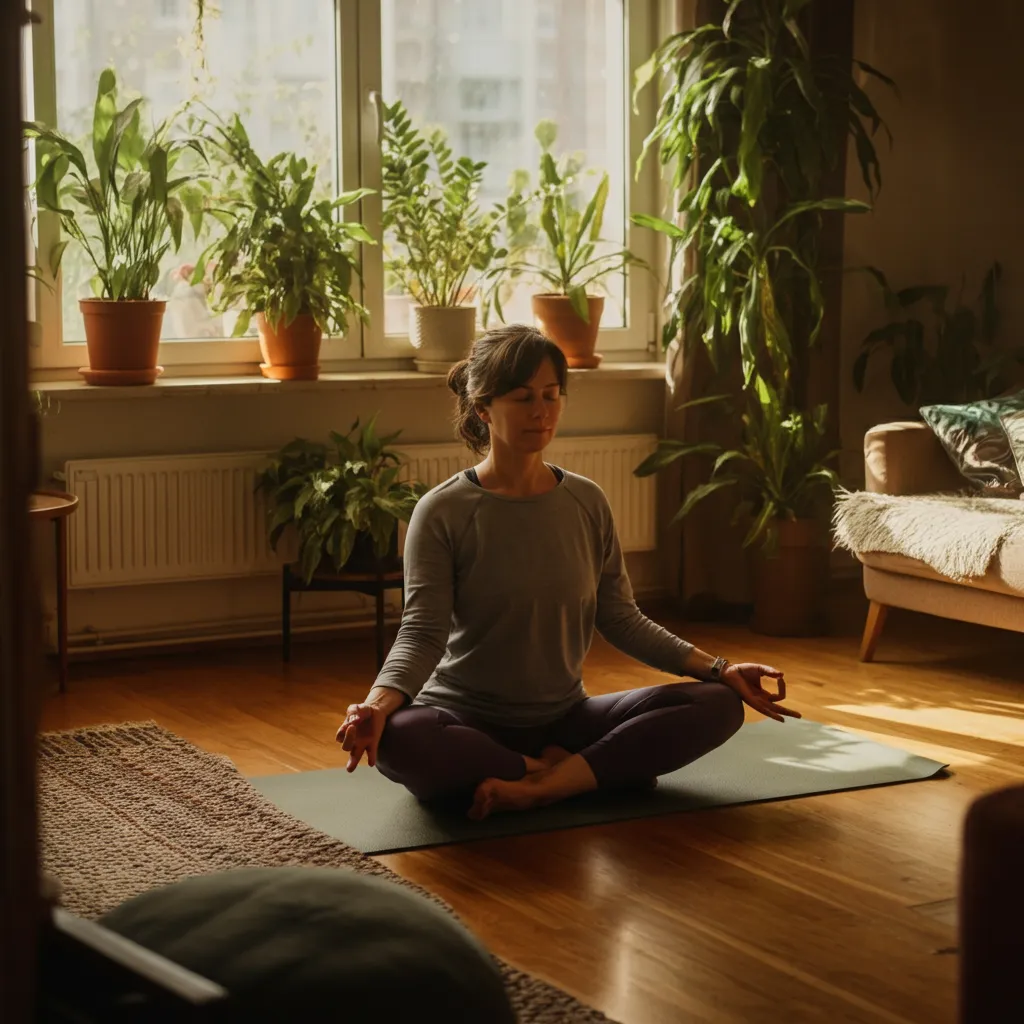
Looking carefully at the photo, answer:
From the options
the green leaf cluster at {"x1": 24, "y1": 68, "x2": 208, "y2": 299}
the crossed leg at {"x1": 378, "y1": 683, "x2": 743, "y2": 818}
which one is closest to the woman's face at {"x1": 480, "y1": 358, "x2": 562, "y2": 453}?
the crossed leg at {"x1": 378, "y1": 683, "x2": 743, "y2": 818}

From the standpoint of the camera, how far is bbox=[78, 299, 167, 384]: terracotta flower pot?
402cm

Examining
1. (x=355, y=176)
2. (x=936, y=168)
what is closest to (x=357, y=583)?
(x=355, y=176)

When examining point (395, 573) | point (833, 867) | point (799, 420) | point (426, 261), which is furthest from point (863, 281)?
point (833, 867)

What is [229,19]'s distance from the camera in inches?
168

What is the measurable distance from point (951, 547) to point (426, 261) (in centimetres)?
169

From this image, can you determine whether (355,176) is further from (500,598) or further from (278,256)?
(500,598)

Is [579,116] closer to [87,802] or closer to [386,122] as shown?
[386,122]

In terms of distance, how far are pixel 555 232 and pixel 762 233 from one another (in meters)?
0.59

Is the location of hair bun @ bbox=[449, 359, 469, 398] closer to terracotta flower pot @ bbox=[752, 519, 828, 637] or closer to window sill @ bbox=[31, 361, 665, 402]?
window sill @ bbox=[31, 361, 665, 402]

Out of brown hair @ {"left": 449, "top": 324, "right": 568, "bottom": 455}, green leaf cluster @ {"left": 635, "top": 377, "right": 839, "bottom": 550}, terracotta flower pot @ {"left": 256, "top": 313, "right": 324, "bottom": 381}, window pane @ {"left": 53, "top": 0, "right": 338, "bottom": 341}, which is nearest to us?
brown hair @ {"left": 449, "top": 324, "right": 568, "bottom": 455}

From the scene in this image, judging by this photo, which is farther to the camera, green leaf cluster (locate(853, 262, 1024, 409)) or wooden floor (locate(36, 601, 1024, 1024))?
green leaf cluster (locate(853, 262, 1024, 409))

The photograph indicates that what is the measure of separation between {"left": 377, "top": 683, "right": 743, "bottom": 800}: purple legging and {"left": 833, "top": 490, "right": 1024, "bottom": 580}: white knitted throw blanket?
105 cm

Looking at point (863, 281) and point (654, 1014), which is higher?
point (863, 281)

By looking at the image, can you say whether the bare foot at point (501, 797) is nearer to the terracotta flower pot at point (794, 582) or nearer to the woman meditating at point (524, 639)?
the woman meditating at point (524, 639)
